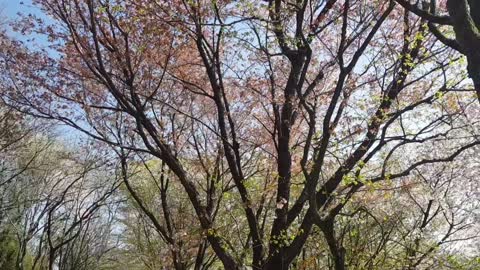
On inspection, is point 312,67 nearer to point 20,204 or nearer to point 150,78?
point 150,78

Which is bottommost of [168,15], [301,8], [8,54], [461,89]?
[461,89]

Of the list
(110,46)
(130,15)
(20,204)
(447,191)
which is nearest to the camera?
(130,15)

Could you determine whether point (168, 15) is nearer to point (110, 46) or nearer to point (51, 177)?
point (110, 46)

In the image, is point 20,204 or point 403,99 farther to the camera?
point 20,204

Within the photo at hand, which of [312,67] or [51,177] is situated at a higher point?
[51,177]

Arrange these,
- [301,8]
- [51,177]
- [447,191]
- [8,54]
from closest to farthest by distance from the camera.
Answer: [301,8] → [8,54] → [447,191] → [51,177]

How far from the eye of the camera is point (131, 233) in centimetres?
2062

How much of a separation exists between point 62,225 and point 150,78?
11.2m

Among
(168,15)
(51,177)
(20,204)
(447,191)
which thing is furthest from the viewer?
(51,177)

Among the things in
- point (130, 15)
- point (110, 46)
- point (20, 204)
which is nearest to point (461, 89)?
point (130, 15)

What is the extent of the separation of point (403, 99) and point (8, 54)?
7719 millimetres

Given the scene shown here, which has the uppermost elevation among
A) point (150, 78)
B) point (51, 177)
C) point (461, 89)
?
point (51, 177)

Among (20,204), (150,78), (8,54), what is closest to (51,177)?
(20,204)

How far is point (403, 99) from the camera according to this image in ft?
26.1
